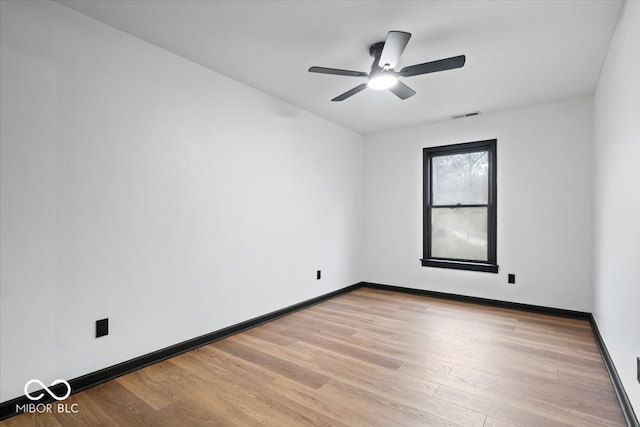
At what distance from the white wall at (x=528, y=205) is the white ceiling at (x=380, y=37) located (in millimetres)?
528

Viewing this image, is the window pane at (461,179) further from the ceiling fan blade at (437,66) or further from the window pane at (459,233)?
the ceiling fan blade at (437,66)

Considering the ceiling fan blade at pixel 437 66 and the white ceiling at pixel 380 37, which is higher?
the white ceiling at pixel 380 37

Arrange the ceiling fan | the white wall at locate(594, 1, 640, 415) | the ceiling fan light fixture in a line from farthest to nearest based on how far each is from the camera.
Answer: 1. the ceiling fan light fixture
2. the ceiling fan
3. the white wall at locate(594, 1, 640, 415)

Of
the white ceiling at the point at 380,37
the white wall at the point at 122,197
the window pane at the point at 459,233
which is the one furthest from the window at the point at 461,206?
the white wall at the point at 122,197

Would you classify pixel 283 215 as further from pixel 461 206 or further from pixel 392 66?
pixel 461 206

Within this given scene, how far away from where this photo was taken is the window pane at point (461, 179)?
4.34 metres

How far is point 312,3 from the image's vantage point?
6.73ft

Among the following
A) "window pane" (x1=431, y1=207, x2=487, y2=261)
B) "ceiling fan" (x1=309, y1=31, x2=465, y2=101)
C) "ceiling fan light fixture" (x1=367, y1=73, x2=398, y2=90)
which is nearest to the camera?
"ceiling fan" (x1=309, y1=31, x2=465, y2=101)

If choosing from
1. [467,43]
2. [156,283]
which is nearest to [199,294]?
[156,283]

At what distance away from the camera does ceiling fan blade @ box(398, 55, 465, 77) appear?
2132 mm

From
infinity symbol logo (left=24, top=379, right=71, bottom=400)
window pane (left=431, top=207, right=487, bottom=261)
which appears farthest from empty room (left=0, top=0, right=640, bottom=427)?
window pane (left=431, top=207, right=487, bottom=261)

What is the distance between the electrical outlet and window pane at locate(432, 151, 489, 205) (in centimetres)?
410

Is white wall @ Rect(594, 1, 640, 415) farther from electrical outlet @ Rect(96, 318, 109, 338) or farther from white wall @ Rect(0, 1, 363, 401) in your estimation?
electrical outlet @ Rect(96, 318, 109, 338)

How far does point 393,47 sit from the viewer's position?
2.14 metres
